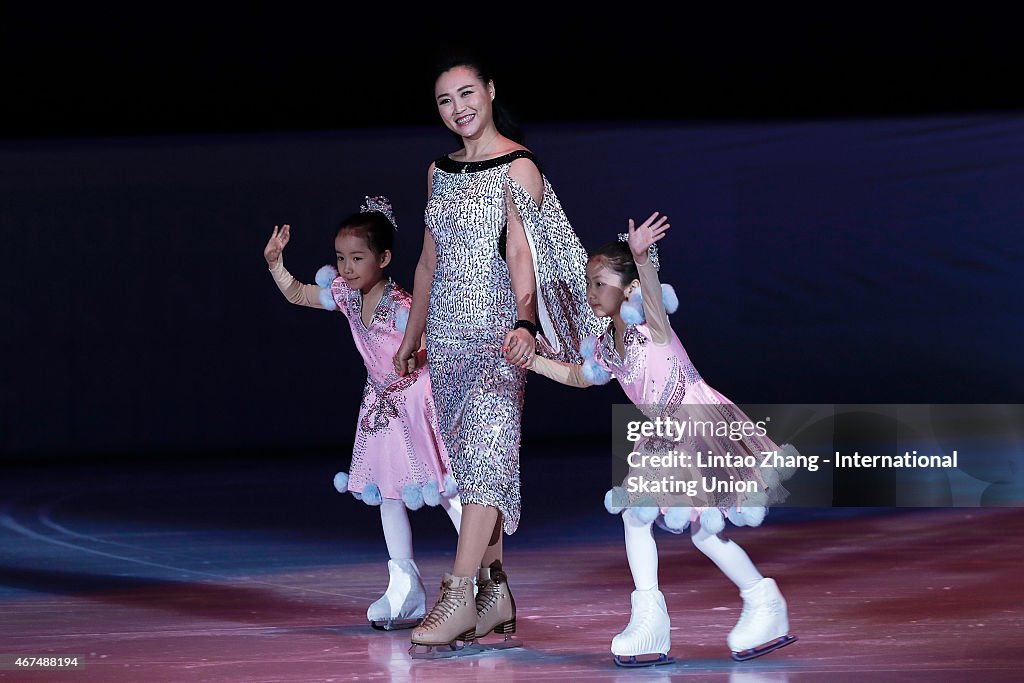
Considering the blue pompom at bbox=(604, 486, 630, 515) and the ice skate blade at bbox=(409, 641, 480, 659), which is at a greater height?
the blue pompom at bbox=(604, 486, 630, 515)

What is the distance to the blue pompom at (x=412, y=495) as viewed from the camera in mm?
4012

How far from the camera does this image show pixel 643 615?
3592 millimetres

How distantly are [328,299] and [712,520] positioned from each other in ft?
4.09

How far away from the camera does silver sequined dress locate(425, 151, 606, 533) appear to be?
3758mm

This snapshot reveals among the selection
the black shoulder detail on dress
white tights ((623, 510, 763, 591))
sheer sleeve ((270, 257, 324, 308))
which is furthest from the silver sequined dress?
sheer sleeve ((270, 257, 324, 308))

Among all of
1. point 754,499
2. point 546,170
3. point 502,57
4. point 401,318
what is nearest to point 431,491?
point 401,318

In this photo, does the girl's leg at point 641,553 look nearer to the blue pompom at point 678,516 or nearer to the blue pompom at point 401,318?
the blue pompom at point 678,516

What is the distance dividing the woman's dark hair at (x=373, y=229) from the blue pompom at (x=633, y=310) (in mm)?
756

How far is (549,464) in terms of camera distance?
7309 millimetres

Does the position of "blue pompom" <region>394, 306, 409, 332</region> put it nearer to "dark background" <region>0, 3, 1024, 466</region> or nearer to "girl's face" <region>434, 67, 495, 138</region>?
"girl's face" <region>434, 67, 495, 138</region>

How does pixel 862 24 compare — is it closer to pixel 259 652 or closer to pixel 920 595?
pixel 920 595

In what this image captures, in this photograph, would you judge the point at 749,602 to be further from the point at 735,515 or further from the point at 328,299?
the point at 328,299

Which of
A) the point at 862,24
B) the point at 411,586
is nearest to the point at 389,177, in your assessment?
the point at 862,24

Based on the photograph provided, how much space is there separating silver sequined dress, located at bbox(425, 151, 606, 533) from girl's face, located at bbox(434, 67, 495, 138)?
0.09m
